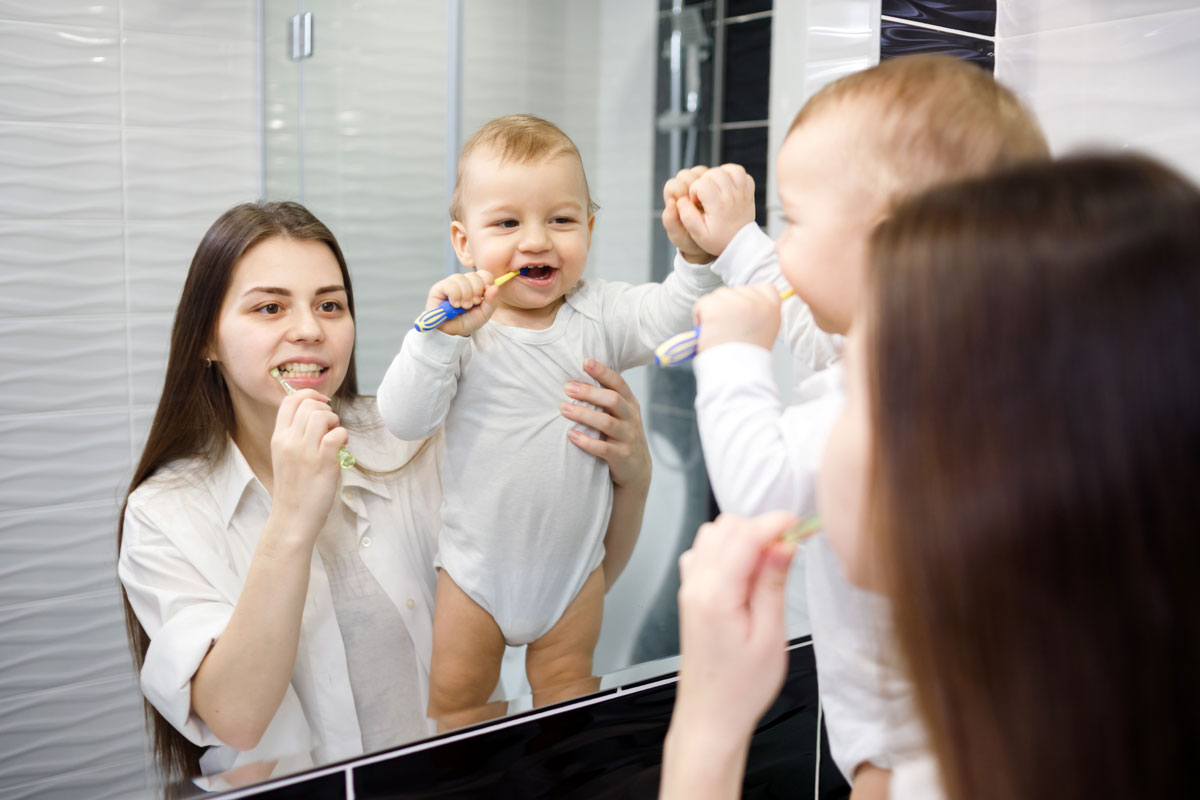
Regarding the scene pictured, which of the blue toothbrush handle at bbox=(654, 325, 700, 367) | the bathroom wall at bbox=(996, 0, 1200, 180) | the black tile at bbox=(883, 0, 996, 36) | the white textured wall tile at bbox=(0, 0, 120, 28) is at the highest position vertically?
the black tile at bbox=(883, 0, 996, 36)

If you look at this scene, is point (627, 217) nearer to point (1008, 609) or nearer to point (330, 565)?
point (330, 565)

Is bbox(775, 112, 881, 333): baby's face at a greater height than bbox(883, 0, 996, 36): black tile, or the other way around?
bbox(883, 0, 996, 36): black tile

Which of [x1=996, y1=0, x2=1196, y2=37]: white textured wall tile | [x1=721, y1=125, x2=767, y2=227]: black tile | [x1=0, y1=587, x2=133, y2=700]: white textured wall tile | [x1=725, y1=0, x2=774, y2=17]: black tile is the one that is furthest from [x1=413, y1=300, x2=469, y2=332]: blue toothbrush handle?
[x1=996, y1=0, x2=1196, y2=37]: white textured wall tile

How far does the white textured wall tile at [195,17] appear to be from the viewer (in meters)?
0.68

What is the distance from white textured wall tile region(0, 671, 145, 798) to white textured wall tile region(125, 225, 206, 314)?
0.30 metres

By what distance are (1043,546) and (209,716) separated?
67cm

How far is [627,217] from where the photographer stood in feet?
3.70

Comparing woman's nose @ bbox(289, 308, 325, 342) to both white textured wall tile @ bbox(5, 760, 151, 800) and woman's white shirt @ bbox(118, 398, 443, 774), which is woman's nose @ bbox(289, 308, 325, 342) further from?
white textured wall tile @ bbox(5, 760, 151, 800)

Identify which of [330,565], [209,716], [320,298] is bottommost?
[209,716]

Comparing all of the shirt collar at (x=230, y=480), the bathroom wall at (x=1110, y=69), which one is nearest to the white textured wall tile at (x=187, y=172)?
the shirt collar at (x=230, y=480)

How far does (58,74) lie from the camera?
0.65 m

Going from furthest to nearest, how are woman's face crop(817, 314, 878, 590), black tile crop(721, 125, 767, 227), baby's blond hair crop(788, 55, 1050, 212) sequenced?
black tile crop(721, 125, 767, 227), baby's blond hair crop(788, 55, 1050, 212), woman's face crop(817, 314, 878, 590)

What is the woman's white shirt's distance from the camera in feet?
2.40

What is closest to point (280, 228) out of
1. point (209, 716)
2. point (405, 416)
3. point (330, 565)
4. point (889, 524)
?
point (405, 416)
